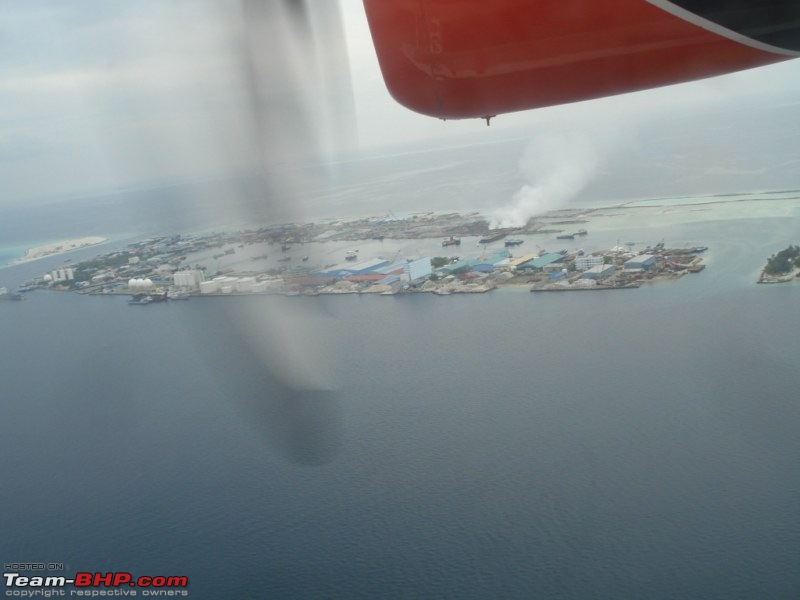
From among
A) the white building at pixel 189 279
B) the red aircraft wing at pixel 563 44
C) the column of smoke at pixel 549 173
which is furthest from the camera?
the column of smoke at pixel 549 173

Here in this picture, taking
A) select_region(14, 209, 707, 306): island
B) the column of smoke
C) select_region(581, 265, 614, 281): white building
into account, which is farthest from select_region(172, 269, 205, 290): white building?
select_region(581, 265, 614, 281): white building

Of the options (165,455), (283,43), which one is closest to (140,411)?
(165,455)

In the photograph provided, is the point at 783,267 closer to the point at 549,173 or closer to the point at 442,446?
the point at 549,173

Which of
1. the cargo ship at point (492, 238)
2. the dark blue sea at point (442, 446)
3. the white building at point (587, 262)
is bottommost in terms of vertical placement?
the dark blue sea at point (442, 446)

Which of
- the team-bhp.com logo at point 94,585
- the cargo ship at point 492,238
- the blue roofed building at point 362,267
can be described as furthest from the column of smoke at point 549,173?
the team-bhp.com logo at point 94,585

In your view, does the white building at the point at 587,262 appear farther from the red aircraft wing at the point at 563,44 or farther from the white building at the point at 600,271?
the red aircraft wing at the point at 563,44

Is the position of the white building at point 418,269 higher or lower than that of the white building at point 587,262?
higher

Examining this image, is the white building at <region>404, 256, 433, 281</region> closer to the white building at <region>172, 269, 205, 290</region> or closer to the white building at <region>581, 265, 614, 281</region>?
the white building at <region>581, 265, 614, 281</region>
